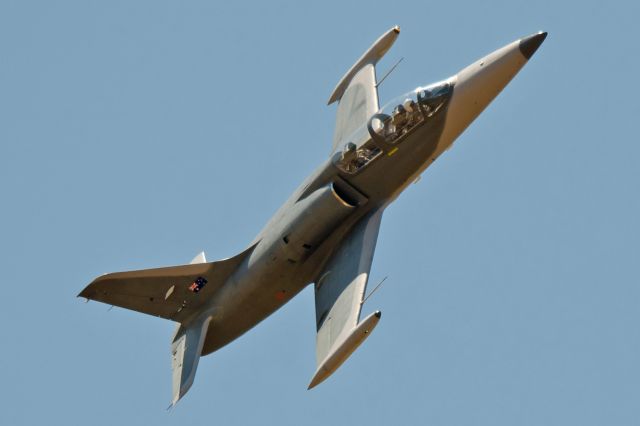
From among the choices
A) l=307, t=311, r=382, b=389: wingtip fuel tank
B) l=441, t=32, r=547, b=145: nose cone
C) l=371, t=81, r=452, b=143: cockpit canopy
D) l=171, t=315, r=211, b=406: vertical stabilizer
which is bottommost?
l=307, t=311, r=382, b=389: wingtip fuel tank

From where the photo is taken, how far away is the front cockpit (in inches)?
1205

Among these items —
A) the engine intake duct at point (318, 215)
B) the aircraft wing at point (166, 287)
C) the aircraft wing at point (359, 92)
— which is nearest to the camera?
the engine intake duct at point (318, 215)

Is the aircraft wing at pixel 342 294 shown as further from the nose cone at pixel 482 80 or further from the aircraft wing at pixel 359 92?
the aircraft wing at pixel 359 92

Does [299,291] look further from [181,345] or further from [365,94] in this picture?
[365,94]

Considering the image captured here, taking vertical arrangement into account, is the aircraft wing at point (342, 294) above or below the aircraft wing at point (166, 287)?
below

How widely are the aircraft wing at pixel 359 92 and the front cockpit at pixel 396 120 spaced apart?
2416mm

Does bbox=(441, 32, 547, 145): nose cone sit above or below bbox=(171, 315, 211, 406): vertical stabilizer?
above

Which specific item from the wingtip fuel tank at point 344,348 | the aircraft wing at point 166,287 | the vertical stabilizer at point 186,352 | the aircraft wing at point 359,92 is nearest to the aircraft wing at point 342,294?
the wingtip fuel tank at point 344,348

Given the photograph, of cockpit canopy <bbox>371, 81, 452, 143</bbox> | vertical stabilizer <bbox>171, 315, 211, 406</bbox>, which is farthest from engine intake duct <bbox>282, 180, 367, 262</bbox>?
vertical stabilizer <bbox>171, 315, 211, 406</bbox>

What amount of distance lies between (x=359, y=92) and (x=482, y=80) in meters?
4.84

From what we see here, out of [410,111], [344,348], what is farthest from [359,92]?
[344,348]

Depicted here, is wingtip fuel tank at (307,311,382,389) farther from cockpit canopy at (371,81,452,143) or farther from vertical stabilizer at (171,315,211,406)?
cockpit canopy at (371,81,452,143)

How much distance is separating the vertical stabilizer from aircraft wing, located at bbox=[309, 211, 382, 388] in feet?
9.28

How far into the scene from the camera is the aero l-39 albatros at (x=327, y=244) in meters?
30.6
